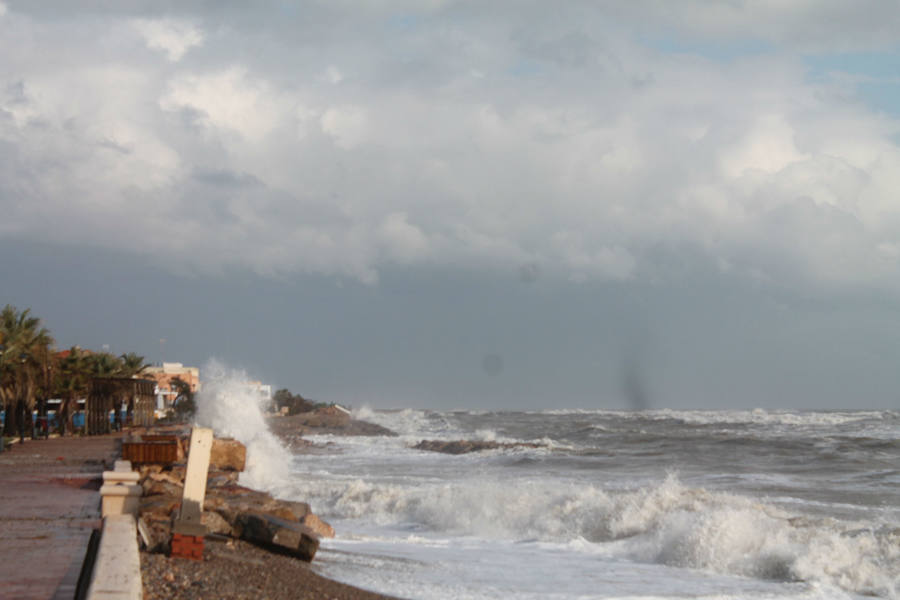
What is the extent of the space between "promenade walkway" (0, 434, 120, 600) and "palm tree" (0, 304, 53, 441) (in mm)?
13474

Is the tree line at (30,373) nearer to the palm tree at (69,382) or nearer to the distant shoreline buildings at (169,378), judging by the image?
the palm tree at (69,382)

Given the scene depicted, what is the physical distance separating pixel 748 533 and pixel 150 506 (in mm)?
8371

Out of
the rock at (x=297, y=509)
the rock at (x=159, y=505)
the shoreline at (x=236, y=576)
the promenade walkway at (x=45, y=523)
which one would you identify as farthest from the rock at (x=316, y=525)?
the promenade walkway at (x=45, y=523)

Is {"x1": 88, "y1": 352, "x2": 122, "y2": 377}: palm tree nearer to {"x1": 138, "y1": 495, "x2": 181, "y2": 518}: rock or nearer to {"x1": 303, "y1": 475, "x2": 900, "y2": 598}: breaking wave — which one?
{"x1": 303, "y1": 475, "x2": 900, "y2": 598}: breaking wave

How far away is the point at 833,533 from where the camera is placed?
13.2 meters

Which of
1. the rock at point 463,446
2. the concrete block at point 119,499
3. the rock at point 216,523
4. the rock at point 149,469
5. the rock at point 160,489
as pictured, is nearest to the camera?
the concrete block at point 119,499

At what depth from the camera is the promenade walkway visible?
6.64 metres

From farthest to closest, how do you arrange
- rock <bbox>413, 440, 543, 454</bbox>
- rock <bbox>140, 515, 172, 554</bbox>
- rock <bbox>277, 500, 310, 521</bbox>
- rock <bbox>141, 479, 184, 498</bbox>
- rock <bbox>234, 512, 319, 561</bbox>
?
rock <bbox>413, 440, 543, 454</bbox>
rock <bbox>277, 500, 310, 521</bbox>
rock <bbox>141, 479, 184, 498</bbox>
rock <bbox>234, 512, 319, 561</bbox>
rock <bbox>140, 515, 172, 554</bbox>

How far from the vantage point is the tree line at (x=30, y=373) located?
102 feet

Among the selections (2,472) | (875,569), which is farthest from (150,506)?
(875,569)

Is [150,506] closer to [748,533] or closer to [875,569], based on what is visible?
[748,533]

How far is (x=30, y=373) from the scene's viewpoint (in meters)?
32.3

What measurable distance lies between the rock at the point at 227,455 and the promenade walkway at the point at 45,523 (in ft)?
8.91

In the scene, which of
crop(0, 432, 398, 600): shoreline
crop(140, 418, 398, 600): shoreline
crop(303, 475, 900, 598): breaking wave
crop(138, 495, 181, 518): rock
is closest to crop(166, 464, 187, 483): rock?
crop(303, 475, 900, 598): breaking wave
